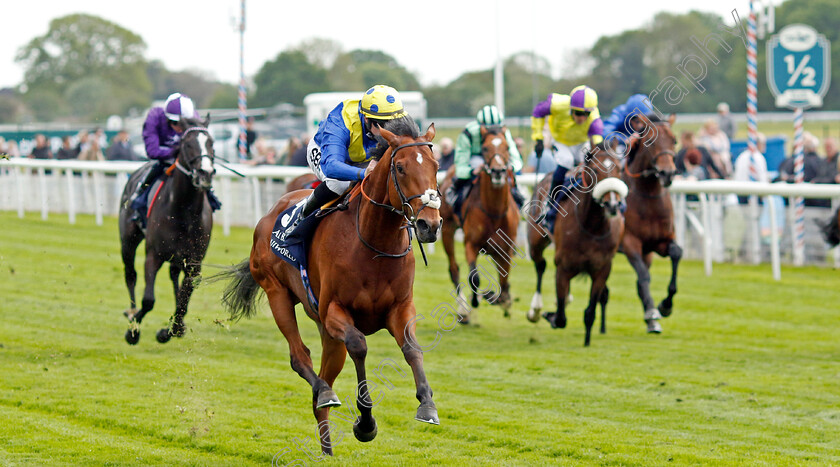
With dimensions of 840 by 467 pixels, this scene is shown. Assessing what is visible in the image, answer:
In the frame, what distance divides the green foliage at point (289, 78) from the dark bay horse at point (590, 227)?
29.5m

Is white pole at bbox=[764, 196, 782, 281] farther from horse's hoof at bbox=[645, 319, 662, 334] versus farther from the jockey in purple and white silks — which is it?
the jockey in purple and white silks

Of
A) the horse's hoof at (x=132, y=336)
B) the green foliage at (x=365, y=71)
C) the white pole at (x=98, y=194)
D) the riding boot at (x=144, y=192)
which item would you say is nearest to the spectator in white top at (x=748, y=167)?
the riding boot at (x=144, y=192)

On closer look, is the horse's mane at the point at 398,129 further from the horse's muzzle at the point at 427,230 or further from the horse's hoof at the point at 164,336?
the horse's hoof at the point at 164,336

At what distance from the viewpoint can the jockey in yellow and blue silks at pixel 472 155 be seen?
9172mm

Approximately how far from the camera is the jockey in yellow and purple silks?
27.6ft

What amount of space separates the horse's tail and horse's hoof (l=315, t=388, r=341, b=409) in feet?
4.74

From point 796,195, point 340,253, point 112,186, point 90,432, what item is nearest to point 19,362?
point 90,432

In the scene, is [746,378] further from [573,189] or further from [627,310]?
[627,310]

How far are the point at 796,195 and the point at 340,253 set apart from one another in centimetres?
826

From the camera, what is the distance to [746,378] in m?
7.29

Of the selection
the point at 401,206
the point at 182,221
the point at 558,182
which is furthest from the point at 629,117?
the point at 401,206

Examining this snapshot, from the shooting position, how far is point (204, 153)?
7789 mm

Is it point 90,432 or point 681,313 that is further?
point 681,313

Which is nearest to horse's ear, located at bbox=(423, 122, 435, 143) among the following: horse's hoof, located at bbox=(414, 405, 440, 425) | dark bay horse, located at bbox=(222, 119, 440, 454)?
dark bay horse, located at bbox=(222, 119, 440, 454)
